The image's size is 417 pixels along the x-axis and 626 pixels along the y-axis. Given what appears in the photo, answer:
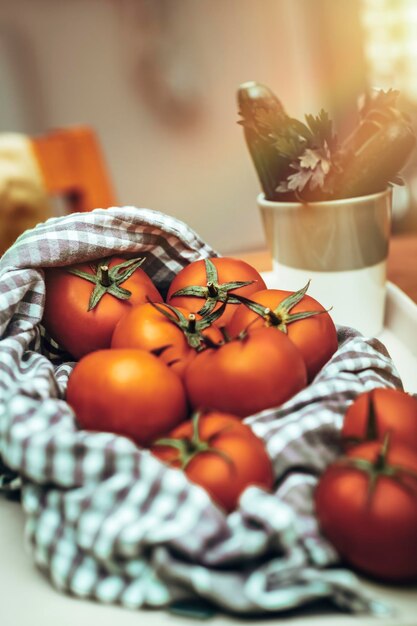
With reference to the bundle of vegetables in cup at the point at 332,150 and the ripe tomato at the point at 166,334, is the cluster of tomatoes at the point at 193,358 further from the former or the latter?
the bundle of vegetables in cup at the point at 332,150

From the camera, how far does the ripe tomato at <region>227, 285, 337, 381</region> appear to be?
0.42 metres

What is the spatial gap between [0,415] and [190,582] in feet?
0.48

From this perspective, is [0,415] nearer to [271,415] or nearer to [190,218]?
[271,415]

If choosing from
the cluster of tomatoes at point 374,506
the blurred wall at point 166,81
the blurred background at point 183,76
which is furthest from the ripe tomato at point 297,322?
the blurred wall at point 166,81

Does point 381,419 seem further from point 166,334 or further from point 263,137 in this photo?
point 263,137

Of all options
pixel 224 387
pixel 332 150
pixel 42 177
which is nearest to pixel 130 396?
pixel 224 387

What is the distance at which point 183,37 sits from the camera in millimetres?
1834

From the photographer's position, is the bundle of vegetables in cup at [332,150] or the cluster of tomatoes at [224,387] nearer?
the cluster of tomatoes at [224,387]

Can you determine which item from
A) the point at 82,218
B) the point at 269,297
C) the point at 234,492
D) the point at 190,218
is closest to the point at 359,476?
the point at 234,492

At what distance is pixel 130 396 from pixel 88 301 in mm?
137

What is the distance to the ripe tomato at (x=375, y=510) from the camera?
0.93 feet

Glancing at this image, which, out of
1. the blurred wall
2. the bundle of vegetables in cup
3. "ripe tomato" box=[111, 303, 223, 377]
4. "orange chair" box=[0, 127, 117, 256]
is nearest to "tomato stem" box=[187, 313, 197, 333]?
"ripe tomato" box=[111, 303, 223, 377]

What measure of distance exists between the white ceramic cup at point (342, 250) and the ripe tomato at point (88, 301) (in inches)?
7.1

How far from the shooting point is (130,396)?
356mm
